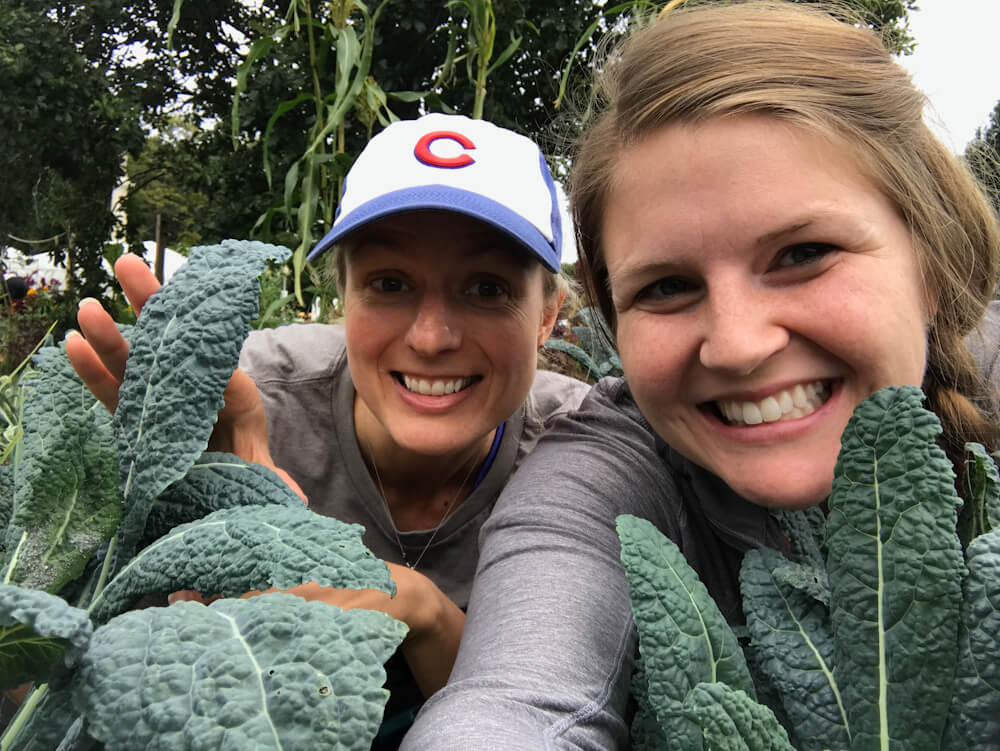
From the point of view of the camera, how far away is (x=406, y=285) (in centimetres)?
115

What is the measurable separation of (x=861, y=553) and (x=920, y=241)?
0.50 meters

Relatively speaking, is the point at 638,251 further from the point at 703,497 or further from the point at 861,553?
the point at 861,553

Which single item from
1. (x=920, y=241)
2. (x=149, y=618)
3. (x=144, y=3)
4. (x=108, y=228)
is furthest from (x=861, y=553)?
(x=108, y=228)

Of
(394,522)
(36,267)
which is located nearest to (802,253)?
(394,522)

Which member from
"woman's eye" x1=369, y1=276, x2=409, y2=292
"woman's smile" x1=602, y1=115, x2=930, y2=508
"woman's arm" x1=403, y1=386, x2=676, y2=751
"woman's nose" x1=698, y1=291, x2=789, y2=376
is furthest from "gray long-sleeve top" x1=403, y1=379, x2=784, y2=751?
"woman's eye" x1=369, y1=276, x2=409, y2=292

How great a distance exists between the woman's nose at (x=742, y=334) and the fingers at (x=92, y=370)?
545 mm

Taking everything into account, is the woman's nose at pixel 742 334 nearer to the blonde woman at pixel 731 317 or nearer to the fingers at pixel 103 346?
the blonde woman at pixel 731 317

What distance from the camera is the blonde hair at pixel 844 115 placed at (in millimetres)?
772

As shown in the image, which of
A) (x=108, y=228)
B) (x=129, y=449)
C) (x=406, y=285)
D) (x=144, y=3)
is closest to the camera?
(x=129, y=449)

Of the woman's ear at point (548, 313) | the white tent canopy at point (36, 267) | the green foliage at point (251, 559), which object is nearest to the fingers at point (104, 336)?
the green foliage at point (251, 559)

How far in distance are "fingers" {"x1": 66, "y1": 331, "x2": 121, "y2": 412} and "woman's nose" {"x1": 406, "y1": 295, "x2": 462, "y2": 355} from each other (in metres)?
0.52

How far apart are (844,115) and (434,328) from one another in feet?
1.99

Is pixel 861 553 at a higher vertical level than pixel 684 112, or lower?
lower

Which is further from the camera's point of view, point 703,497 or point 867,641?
point 703,497
